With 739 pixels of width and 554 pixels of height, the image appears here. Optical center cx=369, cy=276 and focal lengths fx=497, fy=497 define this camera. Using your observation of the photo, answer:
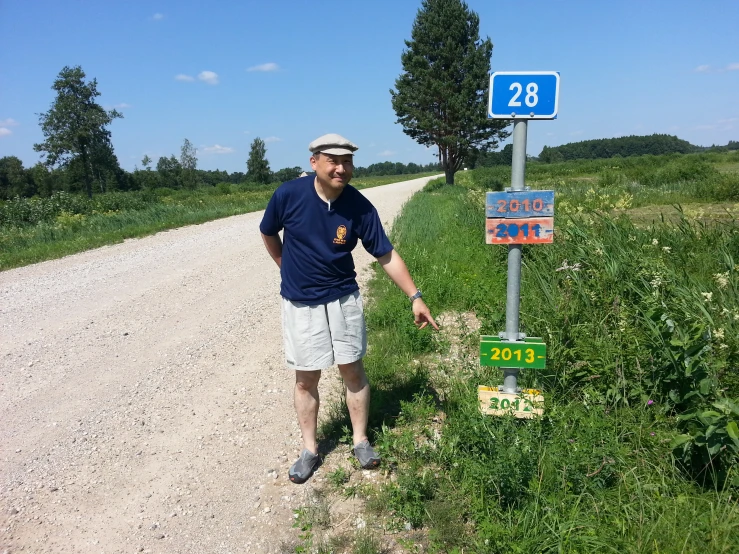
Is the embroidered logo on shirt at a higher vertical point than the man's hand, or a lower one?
higher

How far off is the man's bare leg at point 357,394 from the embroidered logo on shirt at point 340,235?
0.75 metres

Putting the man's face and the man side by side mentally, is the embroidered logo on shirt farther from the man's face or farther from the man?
the man's face

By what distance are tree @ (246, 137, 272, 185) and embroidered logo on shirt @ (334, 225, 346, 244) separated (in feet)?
221

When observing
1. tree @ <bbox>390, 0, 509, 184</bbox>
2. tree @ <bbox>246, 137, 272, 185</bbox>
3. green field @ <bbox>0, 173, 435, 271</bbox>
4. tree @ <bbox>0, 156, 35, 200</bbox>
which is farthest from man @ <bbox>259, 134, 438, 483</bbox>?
tree @ <bbox>0, 156, 35, 200</bbox>

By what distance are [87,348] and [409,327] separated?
3262mm

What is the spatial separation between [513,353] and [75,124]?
5547 centimetres

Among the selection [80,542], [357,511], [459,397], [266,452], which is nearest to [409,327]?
[459,397]

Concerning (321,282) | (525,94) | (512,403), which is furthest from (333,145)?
(512,403)

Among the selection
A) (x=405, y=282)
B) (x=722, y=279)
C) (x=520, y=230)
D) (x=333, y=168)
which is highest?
(x=333, y=168)

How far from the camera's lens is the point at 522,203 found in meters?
2.71

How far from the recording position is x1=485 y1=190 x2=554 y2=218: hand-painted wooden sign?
106 inches

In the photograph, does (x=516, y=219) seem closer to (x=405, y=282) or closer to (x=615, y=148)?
(x=405, y=282)

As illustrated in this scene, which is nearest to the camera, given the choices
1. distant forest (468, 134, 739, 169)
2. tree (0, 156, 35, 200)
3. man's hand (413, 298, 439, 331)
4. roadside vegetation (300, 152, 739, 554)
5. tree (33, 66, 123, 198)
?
roadside vegetation (300, 152, 739, 554)

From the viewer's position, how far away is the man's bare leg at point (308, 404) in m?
3.06
